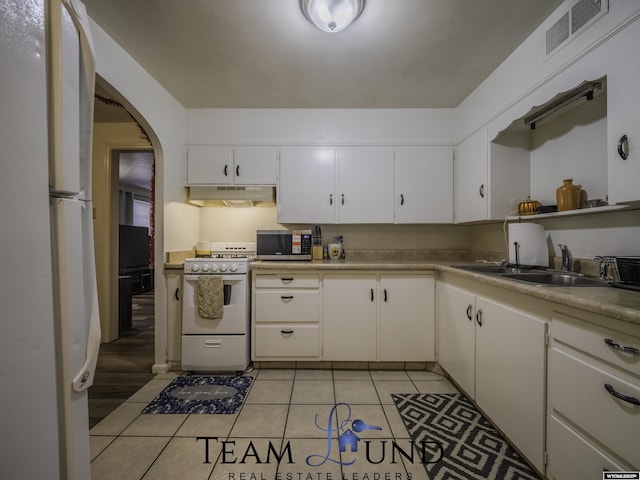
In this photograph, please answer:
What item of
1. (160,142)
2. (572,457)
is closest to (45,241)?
(572,457)

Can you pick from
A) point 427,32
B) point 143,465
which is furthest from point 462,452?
point 427,32

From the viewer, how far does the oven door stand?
2273 millimetres

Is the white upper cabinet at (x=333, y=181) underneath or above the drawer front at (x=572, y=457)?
above

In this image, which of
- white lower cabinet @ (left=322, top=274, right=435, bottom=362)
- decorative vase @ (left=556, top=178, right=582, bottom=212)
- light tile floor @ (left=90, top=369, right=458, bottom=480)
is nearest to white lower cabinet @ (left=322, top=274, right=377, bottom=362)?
white lower cabinet @ (left=322, top=274, right=435, bottom=362)

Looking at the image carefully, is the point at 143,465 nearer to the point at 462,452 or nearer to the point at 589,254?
the point at 462,452

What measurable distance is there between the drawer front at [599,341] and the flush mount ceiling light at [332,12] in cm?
183

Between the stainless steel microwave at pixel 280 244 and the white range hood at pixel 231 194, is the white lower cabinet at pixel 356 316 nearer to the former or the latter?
the stainless steel microwave at pixel 280 244

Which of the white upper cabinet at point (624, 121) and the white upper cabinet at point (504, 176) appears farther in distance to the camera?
the white upper cabinet at point (504, 176)

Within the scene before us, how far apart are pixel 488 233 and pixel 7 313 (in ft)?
10.0

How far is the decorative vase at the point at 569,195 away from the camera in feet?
5.27

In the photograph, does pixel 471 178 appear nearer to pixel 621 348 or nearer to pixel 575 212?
pixel 575 212

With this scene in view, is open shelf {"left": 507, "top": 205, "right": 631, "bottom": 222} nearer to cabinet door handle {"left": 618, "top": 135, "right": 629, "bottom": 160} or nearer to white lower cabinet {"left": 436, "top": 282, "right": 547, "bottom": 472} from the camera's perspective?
cabinet door handle {"left": 618, "top": 135, "right": 629, "bottom": 160}

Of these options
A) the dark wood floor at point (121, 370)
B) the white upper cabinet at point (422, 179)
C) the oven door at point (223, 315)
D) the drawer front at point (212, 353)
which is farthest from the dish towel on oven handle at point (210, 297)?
the white upper cabinet at point (422, 179)

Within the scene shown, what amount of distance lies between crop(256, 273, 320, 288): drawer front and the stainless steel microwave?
285 millimetres
